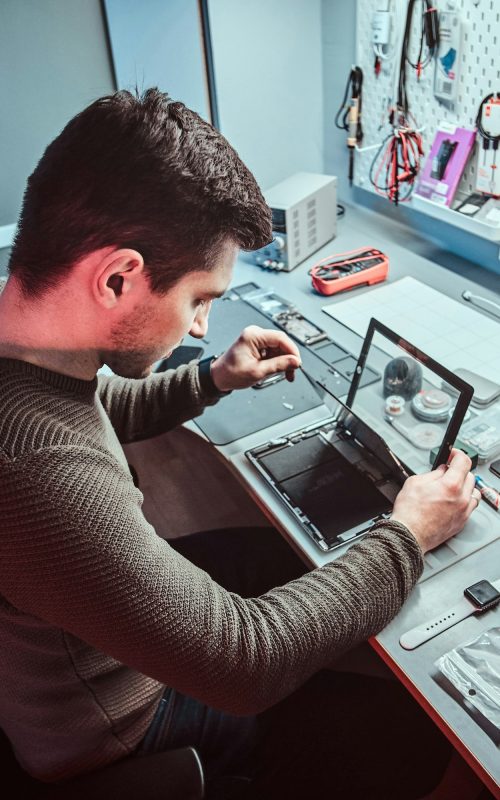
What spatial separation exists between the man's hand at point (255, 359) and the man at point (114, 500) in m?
0.38

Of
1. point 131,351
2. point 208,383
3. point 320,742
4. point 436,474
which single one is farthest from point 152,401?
point 320,742

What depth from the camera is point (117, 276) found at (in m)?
0.73

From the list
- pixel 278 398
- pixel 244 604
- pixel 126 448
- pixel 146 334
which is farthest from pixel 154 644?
pixel 126 448

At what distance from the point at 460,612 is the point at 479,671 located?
0.09 meters

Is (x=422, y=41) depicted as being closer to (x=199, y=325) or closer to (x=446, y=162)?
(x=446, y=162)

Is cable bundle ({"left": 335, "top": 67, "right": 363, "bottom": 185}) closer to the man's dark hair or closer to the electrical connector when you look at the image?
the electrical connector

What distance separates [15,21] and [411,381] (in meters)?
1.52

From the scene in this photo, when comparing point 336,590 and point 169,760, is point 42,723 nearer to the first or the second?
point 169,760

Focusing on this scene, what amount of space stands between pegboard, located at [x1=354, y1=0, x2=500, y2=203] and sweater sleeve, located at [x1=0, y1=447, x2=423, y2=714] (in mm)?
1319

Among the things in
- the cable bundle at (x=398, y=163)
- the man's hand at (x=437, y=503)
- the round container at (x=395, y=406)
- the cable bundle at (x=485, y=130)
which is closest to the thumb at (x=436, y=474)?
the man's hand at (x=437, y=503)

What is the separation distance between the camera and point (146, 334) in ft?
2.68

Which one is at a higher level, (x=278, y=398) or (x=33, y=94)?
(x=33, y=94)

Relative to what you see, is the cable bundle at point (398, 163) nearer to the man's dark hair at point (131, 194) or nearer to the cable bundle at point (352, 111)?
the cable bundle at point (352, 111)

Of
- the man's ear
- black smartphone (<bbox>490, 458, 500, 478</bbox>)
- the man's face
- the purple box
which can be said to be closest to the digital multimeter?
the purple box
